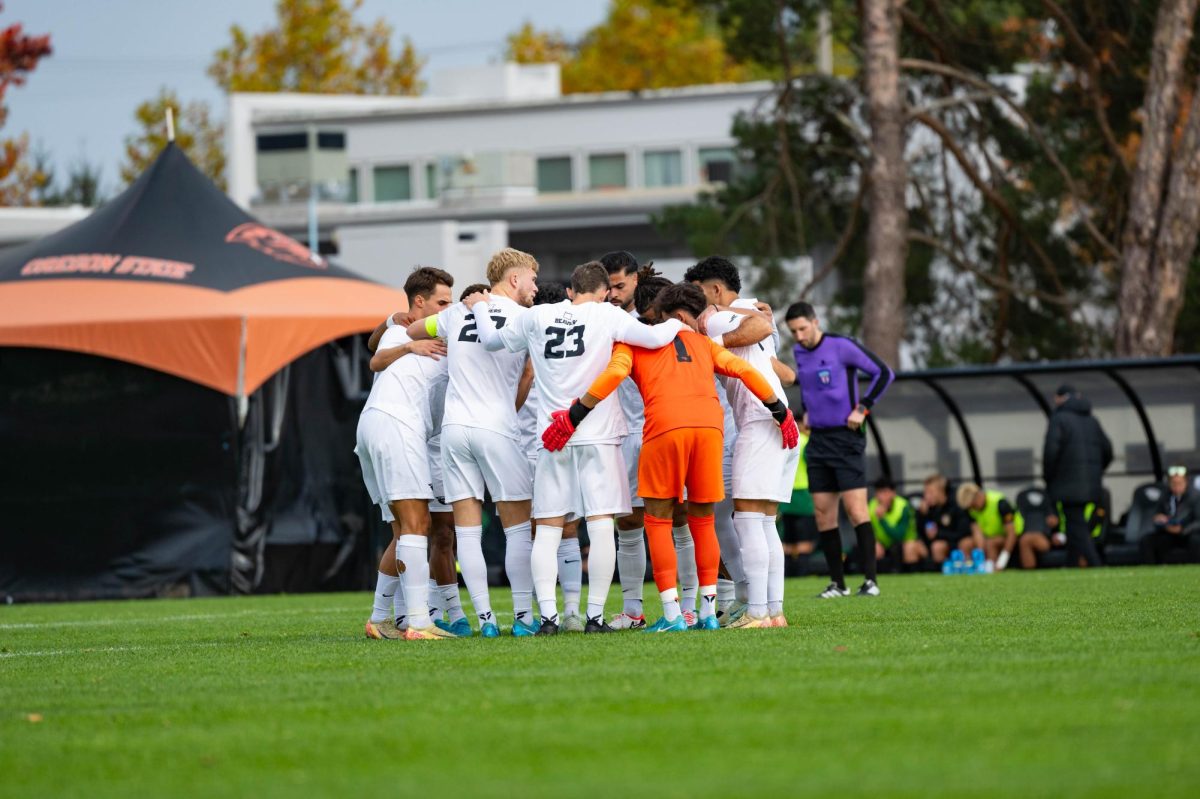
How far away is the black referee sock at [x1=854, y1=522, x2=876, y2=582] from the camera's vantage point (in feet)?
45.8

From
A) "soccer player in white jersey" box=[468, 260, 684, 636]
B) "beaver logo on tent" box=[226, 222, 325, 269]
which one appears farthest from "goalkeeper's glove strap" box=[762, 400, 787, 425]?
"beaver logo on tent" box=[226, 222, 325, 269]

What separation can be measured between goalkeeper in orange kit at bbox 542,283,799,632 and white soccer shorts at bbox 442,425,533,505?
1.14 ft

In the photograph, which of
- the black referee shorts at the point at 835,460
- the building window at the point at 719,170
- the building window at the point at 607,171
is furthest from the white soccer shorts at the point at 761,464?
the building window at the point at 607,171

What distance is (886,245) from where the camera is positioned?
81.1 feet

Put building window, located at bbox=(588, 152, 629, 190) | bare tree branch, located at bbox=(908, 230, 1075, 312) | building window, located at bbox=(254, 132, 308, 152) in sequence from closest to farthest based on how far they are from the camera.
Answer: bare tree branch, located at bbox=(908, 230, 1075, 312)
building window, located at bbox=(254, 132, 308, 152)
building window, located at bbox=(588, 152, 629, 190)

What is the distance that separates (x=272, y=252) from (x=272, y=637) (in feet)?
33.3

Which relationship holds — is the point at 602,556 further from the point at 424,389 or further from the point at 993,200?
the point at 993,200

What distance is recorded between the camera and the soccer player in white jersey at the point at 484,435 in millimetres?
9641

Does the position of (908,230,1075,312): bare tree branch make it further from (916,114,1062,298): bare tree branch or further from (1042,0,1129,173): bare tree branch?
(1042,0,1129,173): bare tree branch

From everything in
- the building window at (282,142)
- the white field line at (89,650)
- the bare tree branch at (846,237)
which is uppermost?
the building window at (282,142)

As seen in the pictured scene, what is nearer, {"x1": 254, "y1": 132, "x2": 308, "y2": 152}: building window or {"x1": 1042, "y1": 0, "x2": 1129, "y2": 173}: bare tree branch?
{"x1": 1042, "y1": 0, "x2": 1129, "y2": 173}: bare tree branch

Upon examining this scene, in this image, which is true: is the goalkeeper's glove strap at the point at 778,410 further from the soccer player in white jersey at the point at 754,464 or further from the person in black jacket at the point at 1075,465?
the person in black jacket at the point at 1075,465

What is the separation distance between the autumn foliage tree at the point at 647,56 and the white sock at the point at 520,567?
5193 cm

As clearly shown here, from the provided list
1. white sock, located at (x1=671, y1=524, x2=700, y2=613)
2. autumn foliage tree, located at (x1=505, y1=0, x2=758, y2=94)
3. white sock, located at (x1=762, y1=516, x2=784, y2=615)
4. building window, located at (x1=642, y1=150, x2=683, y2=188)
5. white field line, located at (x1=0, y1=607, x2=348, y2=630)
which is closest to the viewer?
Result: white sock, located at (x1=762, y1=516, x2=784, y2=615)
